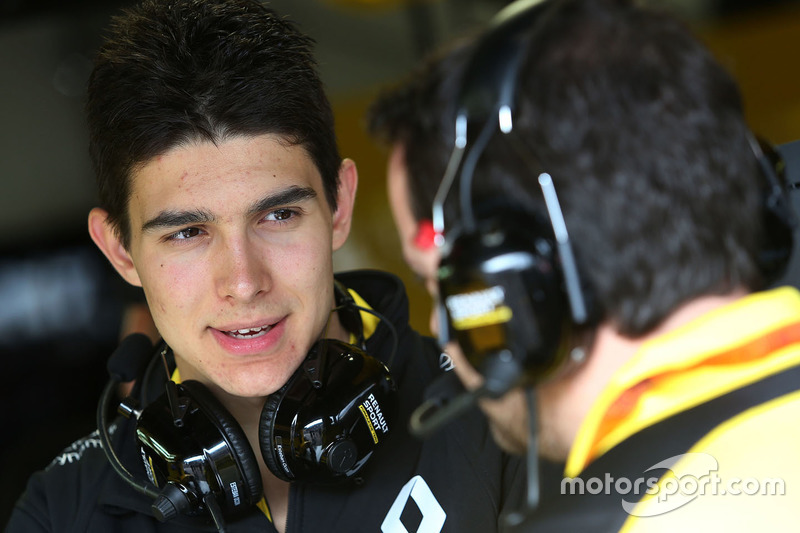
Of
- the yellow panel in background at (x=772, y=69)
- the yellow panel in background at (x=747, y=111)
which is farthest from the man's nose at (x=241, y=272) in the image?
the yellow panel in background at (x=772, y=69)

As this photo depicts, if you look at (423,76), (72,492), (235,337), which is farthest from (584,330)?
(72,492)

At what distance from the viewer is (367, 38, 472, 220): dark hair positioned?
909 mm

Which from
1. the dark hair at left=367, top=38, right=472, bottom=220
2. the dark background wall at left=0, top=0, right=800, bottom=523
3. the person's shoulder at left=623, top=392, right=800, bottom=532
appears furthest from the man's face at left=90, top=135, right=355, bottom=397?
the dark background wall at left=0, top=0, right=800, bottom=523

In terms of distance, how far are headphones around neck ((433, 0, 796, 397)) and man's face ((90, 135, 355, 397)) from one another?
22.3 inches

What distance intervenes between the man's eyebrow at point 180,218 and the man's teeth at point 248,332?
184 mm

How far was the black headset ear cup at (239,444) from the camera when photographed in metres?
1.29

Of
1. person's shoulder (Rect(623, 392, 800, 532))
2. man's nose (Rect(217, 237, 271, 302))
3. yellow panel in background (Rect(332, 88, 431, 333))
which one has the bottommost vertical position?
yellow panel in background (Rect(332, 88, 431, 333))

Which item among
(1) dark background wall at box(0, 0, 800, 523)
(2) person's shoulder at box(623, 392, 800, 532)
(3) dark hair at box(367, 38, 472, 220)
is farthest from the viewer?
(1) dark background wall at box(0, 0, 800, 523)

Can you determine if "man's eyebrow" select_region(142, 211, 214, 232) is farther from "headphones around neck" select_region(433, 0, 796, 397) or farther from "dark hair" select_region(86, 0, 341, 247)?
"headphones around neck" select_region(433, 0, 796, 397)

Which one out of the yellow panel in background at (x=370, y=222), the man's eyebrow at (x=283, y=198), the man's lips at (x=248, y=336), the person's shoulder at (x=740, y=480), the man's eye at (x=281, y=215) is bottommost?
the yellow panel in background at (x=370, y=222)

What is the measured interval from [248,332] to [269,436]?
20cm

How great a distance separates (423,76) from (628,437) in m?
0.43

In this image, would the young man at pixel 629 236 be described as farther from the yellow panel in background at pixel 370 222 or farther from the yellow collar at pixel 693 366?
the yellow panel in background at pixel 370 222

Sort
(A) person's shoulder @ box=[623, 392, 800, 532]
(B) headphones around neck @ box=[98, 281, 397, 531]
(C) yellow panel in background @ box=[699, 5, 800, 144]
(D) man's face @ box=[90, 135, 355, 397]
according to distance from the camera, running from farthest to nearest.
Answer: (C) yellow panel in background @ box=[699, 5, 800, 144], (D) man's face @ box=[90, 135, 355, 397], (B) headphones around neck @ box=[98, 281, 397, 531], (A) person's shoulder @ box=[623, 392, 800, 532]
